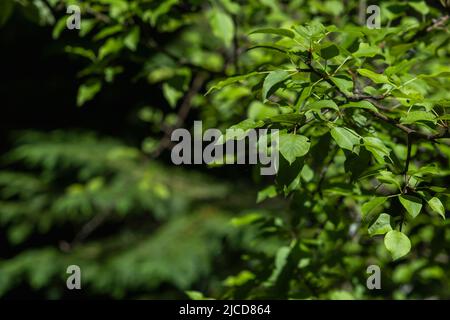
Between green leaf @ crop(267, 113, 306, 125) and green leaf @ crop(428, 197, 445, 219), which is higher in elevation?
green leaf @ crop(267, 113, 306, 125)

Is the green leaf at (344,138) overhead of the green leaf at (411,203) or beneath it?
overhead

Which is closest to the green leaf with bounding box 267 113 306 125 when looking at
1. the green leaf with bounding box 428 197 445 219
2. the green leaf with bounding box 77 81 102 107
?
the green leaf with bounding box 428 197 445 219

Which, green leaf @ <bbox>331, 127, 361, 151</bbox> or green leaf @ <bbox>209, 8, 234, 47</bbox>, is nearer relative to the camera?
green leaf @ <bbox>331, 127, 361, 151</bbox>

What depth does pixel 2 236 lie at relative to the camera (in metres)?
5.78

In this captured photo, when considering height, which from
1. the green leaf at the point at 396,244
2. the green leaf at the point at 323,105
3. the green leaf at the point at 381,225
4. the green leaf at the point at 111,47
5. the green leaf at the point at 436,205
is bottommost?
the green leaf at the point at 396,244

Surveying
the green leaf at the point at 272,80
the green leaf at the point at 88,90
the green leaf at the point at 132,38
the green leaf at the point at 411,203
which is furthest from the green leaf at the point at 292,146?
the green leaf at the point at 88,90

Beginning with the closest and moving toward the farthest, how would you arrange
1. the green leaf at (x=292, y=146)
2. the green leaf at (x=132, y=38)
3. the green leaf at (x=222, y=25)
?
1. the green leaf at (x=292, y=146)
2. the green leaf at (x=132, y=38)
3. the green leaf at (x=222, y=25)

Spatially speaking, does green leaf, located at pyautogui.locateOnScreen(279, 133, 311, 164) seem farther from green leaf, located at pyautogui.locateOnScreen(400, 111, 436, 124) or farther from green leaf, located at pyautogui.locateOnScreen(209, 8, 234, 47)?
green leaf, located at pyautogui.locateOnScreen(209, 8, 234, 47)

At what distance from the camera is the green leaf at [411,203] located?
108 centimetres

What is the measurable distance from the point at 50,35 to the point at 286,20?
3.67m

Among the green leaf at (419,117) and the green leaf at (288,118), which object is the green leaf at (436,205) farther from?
the green leaf at (288,118)

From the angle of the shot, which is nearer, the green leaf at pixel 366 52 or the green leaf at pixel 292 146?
the green leaf at pixel 292 146

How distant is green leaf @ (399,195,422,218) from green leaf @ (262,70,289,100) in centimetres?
38

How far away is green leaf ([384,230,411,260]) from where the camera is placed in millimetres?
1084
